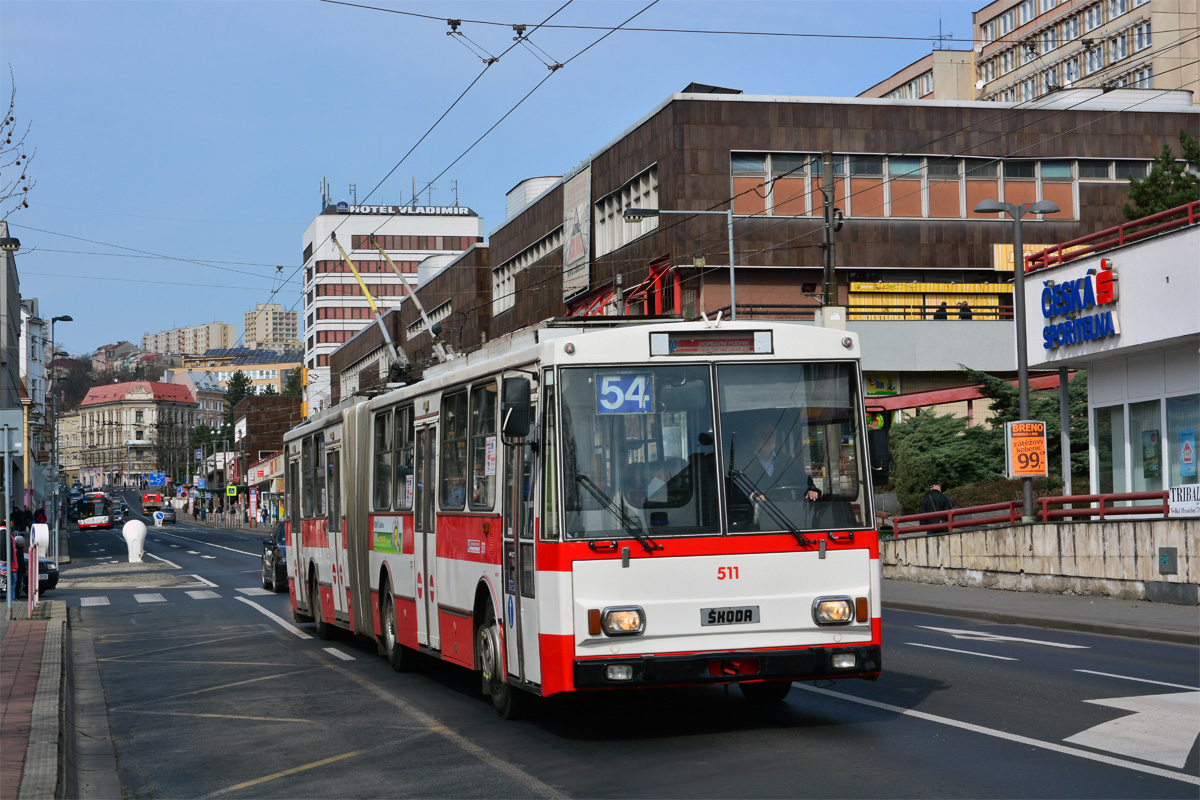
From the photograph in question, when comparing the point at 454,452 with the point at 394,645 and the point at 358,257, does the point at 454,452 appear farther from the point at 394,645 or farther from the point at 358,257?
the point at 358,257

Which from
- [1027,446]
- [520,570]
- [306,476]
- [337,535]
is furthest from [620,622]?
[1027,446]

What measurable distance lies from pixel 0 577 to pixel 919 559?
17779 mm

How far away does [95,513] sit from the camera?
128000 mm

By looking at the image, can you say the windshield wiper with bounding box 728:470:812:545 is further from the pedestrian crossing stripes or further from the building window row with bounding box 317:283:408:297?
the building window row with bounding box 317:283:408:297

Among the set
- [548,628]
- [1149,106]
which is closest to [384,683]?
[548,628]

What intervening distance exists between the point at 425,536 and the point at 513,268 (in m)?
56.3

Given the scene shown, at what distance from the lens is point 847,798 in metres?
7.63

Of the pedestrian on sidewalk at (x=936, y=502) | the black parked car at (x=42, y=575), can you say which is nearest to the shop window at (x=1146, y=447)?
the pedestrian on sidewalk at (x=936, y=502)

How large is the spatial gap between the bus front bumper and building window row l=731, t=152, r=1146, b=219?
135 ft

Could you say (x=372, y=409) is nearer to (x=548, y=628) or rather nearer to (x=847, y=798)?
(x=548, y=628)

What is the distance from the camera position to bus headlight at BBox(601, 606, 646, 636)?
31.0ft

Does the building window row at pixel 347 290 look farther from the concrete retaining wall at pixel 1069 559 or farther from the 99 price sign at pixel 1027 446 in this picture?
the 99 price sign at pixel 1027 446

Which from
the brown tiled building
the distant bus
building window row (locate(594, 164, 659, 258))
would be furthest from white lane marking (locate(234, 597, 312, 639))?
the distant bus

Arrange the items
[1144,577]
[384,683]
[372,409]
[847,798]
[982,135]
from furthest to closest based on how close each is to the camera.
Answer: [982,135] → [1144,577] → [372,409] → [384,683] → [847,798]
